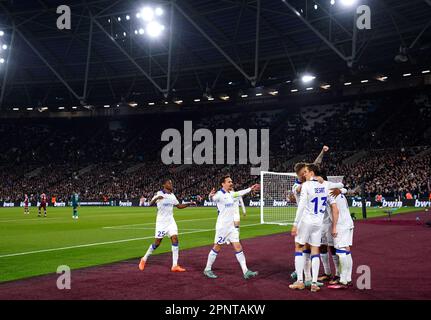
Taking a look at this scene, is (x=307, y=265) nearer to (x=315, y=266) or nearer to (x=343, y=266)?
(x=315, y=266)

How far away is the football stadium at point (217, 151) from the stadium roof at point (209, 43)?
0.19 meters

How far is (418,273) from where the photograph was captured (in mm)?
10375

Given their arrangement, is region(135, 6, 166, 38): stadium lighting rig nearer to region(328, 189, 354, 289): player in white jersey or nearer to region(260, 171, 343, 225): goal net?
region(260, 171, 343, 225): goal net

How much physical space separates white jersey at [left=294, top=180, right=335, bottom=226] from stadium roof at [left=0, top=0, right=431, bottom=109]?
29946 mm

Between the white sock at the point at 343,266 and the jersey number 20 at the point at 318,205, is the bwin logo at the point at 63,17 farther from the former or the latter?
the white sock at the point at 343,266

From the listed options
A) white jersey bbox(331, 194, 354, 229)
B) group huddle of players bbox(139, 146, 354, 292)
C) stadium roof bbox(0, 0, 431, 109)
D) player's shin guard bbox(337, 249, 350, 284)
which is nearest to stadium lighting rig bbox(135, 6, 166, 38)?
stadium roof bbox(0, 0, 431, 109)

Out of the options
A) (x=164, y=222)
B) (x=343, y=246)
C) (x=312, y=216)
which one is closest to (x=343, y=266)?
(x=343, y=246)

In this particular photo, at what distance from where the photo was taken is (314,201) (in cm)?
877

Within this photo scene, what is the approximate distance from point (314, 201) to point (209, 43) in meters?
42.8

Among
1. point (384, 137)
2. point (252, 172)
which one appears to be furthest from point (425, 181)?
point (252, 172)

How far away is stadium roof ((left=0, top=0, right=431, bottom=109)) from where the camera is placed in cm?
4028

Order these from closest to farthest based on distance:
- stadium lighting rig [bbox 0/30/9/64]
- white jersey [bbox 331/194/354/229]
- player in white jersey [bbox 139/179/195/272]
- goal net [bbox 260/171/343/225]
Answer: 1. white jersey [bbox 331/194/354/229]
2. player in white jersey [bbox 139/179/195/272]
3. goal net [bbox 260/171/343/225]
4. stadium lighting rig [bbox 0/30/9/64]

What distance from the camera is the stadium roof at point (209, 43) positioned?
40281mm
